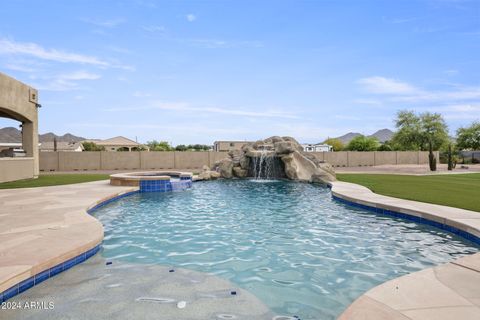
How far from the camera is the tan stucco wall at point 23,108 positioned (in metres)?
14.3

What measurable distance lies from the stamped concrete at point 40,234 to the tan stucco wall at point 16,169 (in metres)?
7.18

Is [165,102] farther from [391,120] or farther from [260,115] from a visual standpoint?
[391,120]

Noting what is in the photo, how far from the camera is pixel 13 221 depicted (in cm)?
622

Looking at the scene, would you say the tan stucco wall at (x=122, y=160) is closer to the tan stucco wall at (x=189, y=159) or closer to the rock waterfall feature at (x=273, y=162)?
the tan stucco wall at (x=189, y=159)

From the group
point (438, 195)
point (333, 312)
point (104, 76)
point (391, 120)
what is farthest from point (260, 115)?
point (333, 312)

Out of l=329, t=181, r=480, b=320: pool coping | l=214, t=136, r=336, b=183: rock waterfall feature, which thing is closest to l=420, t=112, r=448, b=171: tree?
l=214, t=136, r=336, b=183: rock waterfall feature

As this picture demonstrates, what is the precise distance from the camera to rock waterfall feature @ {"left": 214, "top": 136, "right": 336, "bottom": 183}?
1697 cm

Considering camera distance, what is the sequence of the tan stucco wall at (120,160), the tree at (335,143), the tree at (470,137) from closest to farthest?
the tan stucco wall at (120,160) → the tree at (470,137) → the tree at (335,143)

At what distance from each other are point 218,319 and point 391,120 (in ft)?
140

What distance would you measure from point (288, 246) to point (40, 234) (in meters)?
4.21

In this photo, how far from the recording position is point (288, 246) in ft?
17.7

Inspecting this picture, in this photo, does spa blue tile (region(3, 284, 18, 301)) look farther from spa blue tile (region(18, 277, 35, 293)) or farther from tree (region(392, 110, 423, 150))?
tree (region(392, 110, 423, 150))

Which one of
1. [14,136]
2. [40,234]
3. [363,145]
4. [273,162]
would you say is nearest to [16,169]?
[40,234]

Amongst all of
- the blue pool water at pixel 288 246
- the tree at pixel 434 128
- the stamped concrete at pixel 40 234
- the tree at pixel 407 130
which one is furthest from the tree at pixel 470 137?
the stamped concrete at pixel 40 234
